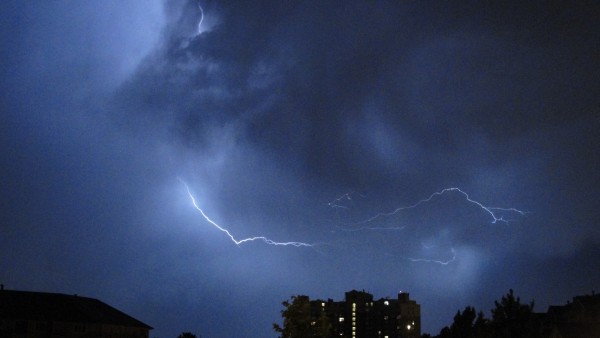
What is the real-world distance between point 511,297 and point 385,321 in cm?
10252

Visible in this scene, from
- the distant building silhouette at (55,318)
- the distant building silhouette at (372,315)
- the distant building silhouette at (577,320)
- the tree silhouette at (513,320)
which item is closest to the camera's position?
the tree silhouette at (513,320)

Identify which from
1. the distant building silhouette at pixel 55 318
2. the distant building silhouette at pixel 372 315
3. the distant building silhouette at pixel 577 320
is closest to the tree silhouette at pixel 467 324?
the distant building silhouette at pixel 577 320

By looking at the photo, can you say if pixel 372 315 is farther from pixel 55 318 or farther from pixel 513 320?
pixel 513 320

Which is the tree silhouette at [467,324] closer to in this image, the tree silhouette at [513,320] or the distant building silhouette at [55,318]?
the tree silhouette at [513,320]

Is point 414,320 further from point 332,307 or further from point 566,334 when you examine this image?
point 566,334

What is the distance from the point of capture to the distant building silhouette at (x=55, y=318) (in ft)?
213

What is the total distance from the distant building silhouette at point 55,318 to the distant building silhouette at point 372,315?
204 ft

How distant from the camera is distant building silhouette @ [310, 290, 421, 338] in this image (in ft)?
429

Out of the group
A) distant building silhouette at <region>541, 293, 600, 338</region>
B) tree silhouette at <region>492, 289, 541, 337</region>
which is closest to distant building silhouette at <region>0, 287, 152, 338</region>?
distant building silhouette at <region>541, 293, 600, 338</region>

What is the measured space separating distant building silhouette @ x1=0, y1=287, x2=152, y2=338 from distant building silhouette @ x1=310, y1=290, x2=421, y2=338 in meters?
62.3

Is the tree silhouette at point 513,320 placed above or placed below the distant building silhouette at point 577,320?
below

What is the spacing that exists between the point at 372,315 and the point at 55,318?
257 feet

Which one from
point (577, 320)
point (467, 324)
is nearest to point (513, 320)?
point (467, 324)

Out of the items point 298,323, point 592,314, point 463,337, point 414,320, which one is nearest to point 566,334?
point 592,314
